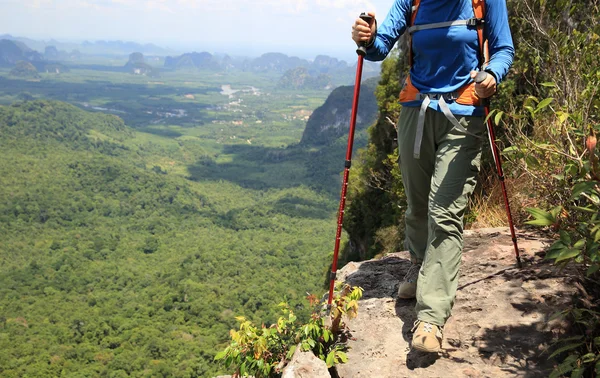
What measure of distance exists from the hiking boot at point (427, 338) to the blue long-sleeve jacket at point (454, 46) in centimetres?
131

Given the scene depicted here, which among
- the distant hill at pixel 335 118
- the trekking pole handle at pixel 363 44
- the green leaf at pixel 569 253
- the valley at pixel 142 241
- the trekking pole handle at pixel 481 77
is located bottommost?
the valley at pixel 142 241

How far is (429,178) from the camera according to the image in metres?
3.01

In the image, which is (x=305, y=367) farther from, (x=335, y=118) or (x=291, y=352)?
(x=335, y=118)

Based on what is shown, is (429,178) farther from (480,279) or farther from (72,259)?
(72,259)

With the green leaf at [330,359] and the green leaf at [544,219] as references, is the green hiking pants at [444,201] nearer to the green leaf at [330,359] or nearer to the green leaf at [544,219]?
the green leaf at [330,359]

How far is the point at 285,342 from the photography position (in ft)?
9.69

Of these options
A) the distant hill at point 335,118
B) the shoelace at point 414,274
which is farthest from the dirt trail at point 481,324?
the distant hill at point 335,118

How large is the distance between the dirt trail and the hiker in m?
0.20

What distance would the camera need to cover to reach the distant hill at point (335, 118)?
138 metres

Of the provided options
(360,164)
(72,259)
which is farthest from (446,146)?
(72,259)

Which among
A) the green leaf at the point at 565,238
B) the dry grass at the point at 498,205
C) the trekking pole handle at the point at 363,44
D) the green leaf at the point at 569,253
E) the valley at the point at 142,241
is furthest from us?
the valley at the point at 142,241

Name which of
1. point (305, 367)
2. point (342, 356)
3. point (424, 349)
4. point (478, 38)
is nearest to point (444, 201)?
point (424, 349)

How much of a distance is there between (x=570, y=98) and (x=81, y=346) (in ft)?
126

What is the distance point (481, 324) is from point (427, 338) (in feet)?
1.76
